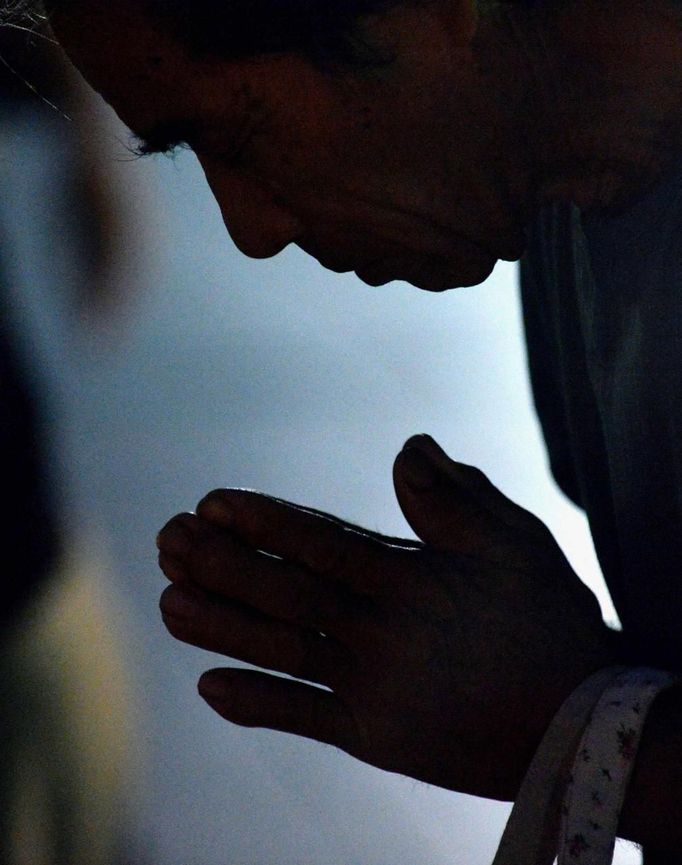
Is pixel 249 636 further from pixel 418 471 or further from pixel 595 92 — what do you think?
pixel 595 92

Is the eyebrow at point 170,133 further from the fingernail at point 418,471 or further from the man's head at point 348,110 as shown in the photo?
the fingernail at point 418,471

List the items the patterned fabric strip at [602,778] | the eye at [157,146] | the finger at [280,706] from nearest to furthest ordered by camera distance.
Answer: the patterned fabric strip at [602,778] < the finger at [280,706] < the eye at [157,146]

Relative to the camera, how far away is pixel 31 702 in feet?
5.65

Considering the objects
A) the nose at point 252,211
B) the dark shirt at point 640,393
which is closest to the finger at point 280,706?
the dark shirt at point 640,393

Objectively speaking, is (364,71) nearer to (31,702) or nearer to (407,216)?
(407,216)

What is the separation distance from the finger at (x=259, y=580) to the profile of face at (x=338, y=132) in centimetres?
30

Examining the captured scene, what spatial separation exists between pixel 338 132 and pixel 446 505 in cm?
32

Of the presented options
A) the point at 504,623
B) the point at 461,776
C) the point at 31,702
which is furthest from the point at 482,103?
the point at 31,702

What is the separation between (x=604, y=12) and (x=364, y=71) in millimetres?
188

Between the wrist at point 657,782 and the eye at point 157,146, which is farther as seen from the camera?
the eye at point 157,146

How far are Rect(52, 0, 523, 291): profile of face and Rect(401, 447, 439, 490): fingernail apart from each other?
23cm

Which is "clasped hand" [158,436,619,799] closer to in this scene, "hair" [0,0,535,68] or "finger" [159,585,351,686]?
"finger" [159,585,351,686]

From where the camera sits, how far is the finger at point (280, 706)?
0.70 meters

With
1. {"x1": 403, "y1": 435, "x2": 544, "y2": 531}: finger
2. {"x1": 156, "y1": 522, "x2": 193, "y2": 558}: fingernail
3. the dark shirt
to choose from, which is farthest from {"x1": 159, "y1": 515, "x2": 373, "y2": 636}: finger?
the dark shirt
